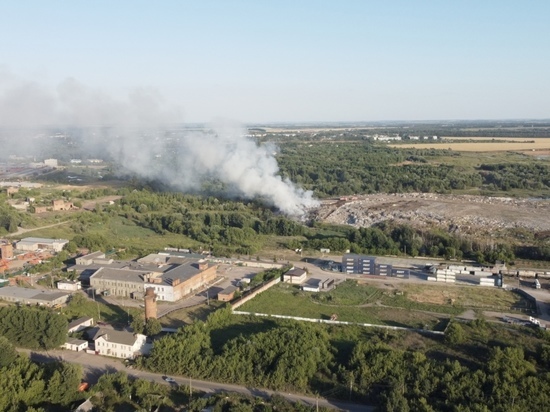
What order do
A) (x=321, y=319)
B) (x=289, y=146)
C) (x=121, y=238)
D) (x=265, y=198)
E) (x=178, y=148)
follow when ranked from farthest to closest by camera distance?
(x=289, y=146) → (x=178, y=148) → (x=265, y=198) → (x=121, y=238) → (x=321, y=319)

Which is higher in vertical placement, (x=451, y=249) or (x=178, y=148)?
(x=178, y=148)

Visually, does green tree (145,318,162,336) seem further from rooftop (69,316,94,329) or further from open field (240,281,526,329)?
open field (240,281,526,329)

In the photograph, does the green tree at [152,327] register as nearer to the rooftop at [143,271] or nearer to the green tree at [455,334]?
the rooftop at [143,271]

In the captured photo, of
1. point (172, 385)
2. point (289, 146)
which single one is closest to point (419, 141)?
point (289, 146)

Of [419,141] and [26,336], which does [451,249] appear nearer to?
[26,336]

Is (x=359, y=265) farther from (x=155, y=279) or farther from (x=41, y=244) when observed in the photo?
(x=41, y=244)

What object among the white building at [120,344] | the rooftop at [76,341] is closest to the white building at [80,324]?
the rooftop at [76,341]

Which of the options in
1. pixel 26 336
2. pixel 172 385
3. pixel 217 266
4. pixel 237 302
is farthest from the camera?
pixel 217 266

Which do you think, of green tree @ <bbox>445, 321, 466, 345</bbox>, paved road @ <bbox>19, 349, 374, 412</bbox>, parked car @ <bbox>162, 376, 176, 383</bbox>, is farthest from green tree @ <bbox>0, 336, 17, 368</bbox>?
green tree @ <bbox>445, 321, 466, 345</bbox>
